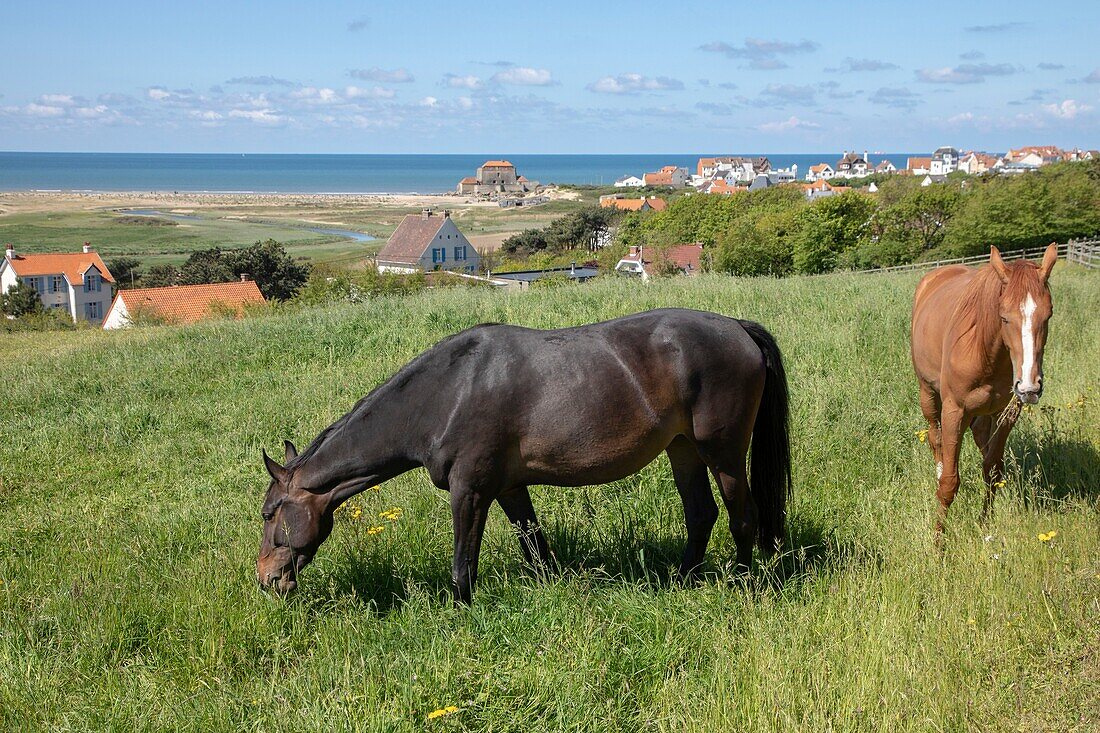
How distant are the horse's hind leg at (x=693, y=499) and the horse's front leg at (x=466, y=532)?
1.35 meters

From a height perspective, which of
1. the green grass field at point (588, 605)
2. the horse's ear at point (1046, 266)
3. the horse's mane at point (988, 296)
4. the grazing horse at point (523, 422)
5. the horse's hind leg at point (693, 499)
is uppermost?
the horse's ear at point (1046, 266)

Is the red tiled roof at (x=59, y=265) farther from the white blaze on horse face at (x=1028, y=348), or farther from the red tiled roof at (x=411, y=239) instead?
the white blaze on horse face at (x=1028, y=348)

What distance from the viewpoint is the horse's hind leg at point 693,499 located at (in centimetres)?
525

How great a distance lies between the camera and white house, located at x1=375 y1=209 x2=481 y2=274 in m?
73.0

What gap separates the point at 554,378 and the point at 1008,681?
277 cm

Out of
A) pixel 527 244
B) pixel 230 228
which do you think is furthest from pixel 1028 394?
pixel 230 228

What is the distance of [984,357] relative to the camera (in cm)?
558

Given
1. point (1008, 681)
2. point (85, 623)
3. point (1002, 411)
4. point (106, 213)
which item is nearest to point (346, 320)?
point (85, 623)

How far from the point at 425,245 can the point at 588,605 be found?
70840 mm

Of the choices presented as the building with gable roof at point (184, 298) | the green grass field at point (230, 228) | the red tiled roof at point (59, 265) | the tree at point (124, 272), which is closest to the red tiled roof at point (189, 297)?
the building with gable roof at point (184, 298)

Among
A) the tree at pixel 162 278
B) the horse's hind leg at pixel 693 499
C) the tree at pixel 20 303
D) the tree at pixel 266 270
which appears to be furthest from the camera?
the tree at pixel 162 278

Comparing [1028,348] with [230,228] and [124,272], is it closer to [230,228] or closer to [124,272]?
[124,272]

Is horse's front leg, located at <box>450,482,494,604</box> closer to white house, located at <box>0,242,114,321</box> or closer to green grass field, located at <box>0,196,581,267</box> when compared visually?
white house, located at <box>0,242,114,321</box>

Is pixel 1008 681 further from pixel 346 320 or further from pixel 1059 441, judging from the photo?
pixel 346 320
